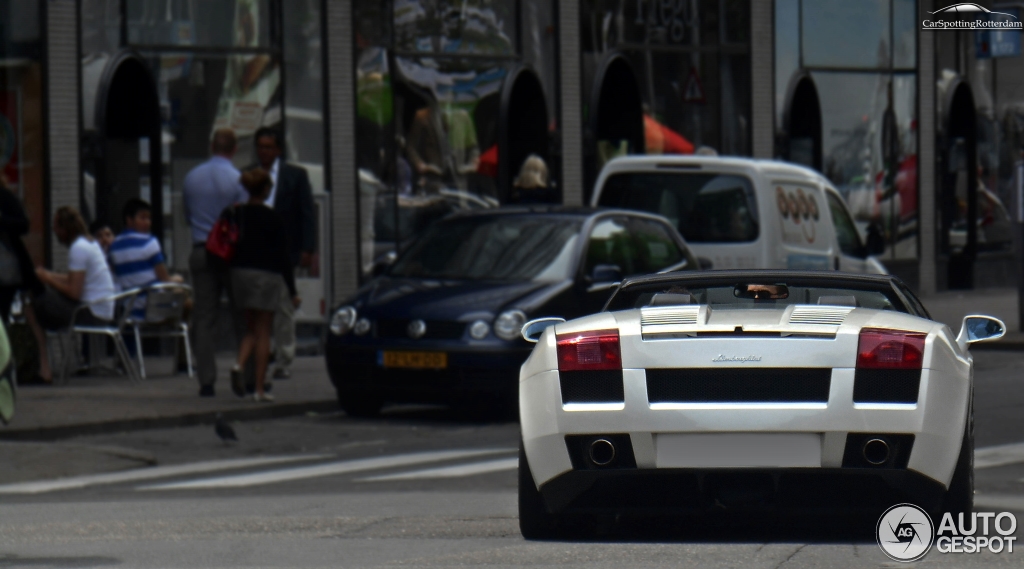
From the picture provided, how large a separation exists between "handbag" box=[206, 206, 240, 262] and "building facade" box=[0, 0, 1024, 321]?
48.0 inches

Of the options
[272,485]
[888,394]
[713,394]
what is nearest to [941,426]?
[888,394]

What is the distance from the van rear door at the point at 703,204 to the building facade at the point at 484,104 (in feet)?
8.40

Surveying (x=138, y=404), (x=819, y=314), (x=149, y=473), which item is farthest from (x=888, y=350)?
(x=138, y=404)

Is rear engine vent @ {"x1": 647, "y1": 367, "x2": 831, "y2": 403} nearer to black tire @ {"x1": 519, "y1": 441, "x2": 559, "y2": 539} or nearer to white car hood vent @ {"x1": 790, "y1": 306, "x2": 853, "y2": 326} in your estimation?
white car hood vent @ {"x1": 790, "y1": 306, "x2": 853, "y2": 326}

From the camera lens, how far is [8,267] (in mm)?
14609

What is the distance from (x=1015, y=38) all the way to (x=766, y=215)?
15.4 m

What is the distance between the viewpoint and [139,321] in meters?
15.8

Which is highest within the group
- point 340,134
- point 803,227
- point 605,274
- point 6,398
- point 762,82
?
point 762,82

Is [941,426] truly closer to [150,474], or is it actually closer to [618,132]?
[150,474]

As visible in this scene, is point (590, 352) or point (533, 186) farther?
point (533, 186)

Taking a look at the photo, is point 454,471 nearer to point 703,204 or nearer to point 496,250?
point 496,250

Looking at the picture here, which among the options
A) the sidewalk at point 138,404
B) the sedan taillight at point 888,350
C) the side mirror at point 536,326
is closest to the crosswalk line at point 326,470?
the sidewalk at point 138,404

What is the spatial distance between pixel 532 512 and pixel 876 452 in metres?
1.29

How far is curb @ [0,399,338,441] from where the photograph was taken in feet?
40.0
